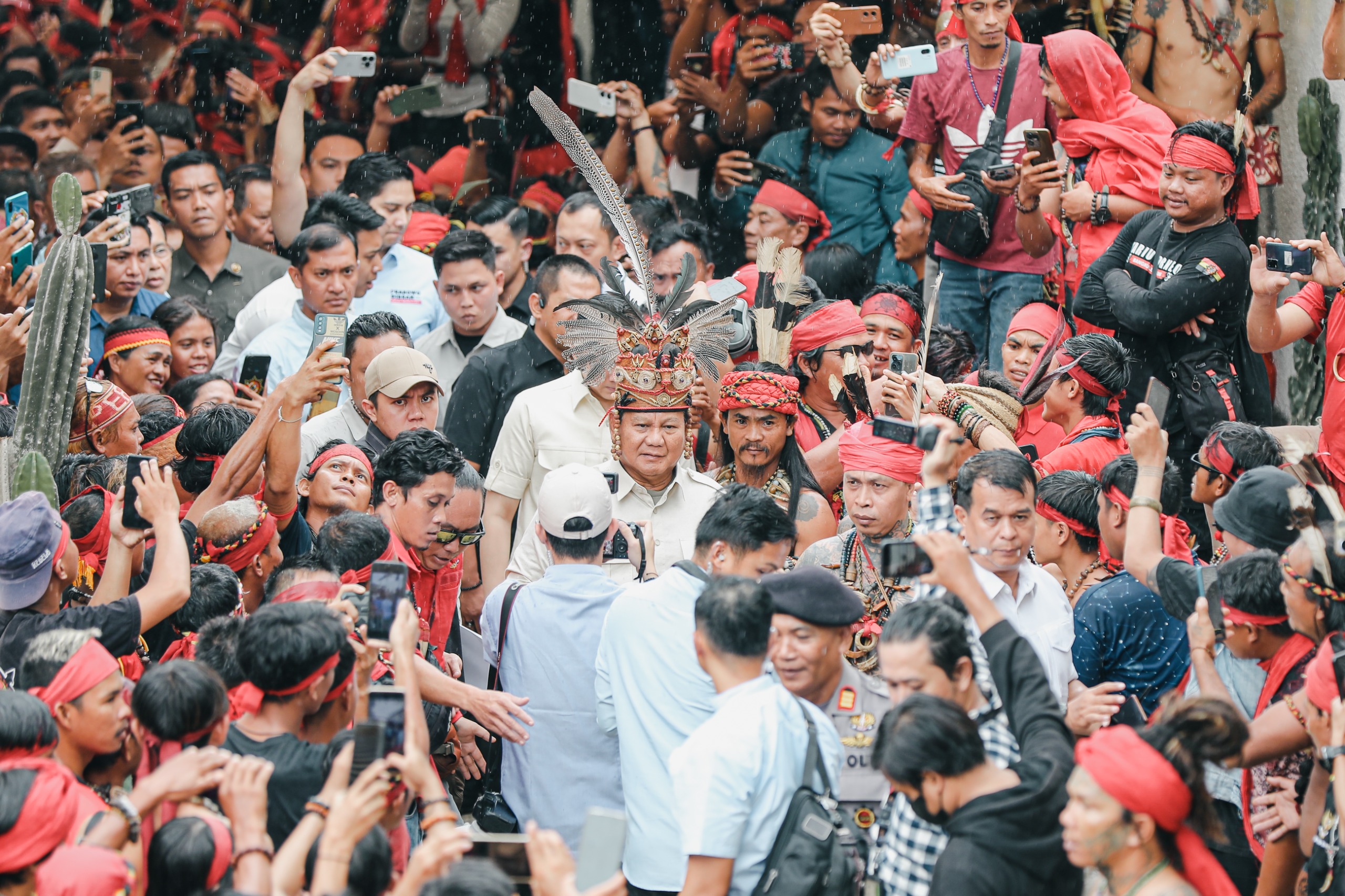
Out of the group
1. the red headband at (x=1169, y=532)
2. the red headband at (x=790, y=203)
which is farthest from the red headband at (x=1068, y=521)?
the red headband at (x=790, y=203)

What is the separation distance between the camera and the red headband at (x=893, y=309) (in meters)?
6.64

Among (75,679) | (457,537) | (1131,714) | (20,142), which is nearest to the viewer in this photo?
(75,679)

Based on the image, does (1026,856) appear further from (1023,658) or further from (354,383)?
(354,383)

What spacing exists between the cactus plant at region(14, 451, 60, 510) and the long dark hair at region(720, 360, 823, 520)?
251cm

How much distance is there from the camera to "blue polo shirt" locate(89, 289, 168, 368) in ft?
22.2

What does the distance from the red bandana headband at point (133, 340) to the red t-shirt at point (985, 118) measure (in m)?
3.80

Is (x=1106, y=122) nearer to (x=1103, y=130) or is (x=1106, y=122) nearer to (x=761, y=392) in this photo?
(x=1103, y=130)

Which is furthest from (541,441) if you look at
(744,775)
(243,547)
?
(744,775)

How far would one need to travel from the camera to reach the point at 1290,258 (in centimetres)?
513

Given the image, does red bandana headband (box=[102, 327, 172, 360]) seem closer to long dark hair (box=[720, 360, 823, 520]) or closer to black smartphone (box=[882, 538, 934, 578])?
long dark hair (box=[720, 360, 823, 520])

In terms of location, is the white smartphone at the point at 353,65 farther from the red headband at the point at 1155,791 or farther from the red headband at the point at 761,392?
the red headband at the point at 1155,791

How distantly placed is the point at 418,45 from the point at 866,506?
655cm

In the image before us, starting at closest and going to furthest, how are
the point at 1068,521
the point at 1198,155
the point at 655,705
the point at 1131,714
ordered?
the point at 655,705 < the point at 1131,714 < the point at 1068,521 < the point at 1198,155

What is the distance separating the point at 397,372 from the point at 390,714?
2.68 meters
